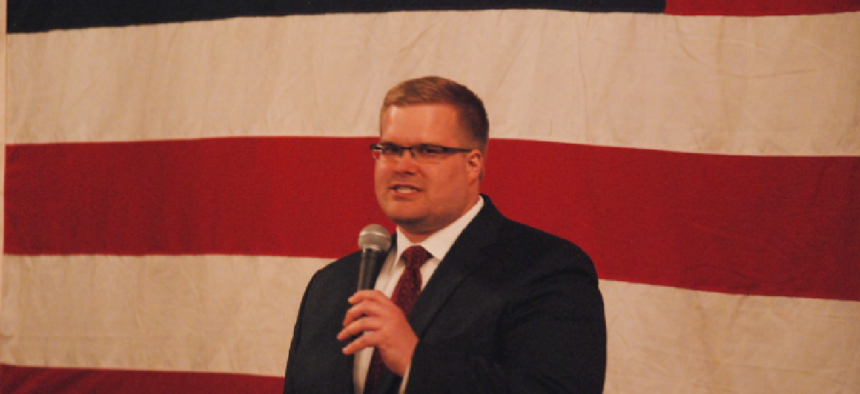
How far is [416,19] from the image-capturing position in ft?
7.00

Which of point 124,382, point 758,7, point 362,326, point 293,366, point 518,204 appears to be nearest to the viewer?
point 362,326

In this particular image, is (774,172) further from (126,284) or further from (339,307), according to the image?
(126,284)

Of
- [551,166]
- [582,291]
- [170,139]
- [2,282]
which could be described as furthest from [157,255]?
[582,291]

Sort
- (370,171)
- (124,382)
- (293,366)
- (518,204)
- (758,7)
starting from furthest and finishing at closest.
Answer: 1. (124,382)
2. (370,171)
3. (518,204)
4. (758,7)
5. (293,366)

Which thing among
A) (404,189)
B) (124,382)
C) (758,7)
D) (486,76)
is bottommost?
(124,382)

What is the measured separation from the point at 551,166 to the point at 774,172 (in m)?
0.58

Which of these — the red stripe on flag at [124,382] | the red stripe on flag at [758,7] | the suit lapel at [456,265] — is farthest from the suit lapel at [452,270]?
the red stripe on flag at [124,382]

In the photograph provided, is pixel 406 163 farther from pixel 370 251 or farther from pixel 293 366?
pixel 293 366

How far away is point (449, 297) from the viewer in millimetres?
1216

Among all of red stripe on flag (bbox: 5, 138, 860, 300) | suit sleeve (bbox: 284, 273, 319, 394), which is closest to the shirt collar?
suit sleeve (bbox: 284, 273, 319, 394)

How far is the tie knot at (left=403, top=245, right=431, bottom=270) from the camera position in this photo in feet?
4.31

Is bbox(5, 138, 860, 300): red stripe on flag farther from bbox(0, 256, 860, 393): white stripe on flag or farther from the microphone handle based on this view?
the microphone handle

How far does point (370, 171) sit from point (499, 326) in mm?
1059

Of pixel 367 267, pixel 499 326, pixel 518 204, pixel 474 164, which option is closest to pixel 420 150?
pixel 474 164
